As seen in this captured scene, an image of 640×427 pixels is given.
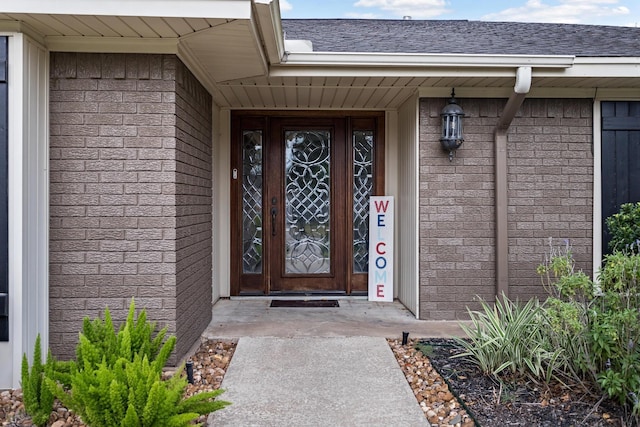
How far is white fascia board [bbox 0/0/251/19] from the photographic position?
2.37m

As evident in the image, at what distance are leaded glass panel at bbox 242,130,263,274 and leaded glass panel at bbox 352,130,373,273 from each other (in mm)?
1022

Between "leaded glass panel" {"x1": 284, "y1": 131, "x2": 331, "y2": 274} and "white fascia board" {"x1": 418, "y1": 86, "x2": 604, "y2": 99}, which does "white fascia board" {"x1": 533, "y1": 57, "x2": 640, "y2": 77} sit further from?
"leaded glass panel" {"x1": 284, "y1": 131, "x2": 331, "y2": 274}

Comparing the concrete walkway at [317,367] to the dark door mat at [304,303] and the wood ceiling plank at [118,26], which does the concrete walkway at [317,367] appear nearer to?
the dark door mat at [304,303]

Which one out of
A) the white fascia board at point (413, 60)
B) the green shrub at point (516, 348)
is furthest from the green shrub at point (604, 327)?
the white fascia board at point (413, 60)

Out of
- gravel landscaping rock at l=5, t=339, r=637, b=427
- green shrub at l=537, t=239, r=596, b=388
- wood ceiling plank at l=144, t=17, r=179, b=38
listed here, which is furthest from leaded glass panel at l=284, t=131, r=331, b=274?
green shrub at l=537, t=239, r=596, b=388

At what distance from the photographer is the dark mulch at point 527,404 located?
87.5 inches

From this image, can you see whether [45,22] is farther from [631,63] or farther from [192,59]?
[631,63]

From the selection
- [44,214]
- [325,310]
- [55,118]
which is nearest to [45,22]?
[55,118]

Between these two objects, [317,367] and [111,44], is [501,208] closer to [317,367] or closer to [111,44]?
[317,367]

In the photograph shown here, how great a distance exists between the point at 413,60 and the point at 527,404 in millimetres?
2401

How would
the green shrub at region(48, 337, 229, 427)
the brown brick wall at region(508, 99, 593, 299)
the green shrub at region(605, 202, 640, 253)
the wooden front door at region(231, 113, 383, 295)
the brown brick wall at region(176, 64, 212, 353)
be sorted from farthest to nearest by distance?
the wooden front door at region(231, 113, 383, 295) < the brown brick wall at region(508, 99, 593, 299) < the green shrub at region(605, 202, 640, 253) < the brown brick wall at region(176, 64, 212, 353) < the green shrub at region(48, 337, 229, 427)

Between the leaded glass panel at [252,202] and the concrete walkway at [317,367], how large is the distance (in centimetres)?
67

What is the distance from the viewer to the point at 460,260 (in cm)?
408

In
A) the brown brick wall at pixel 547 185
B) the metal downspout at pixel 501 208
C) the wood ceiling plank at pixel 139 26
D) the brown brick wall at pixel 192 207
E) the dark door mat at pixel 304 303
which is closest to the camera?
the wood ceiling plank at pixel 139 26
